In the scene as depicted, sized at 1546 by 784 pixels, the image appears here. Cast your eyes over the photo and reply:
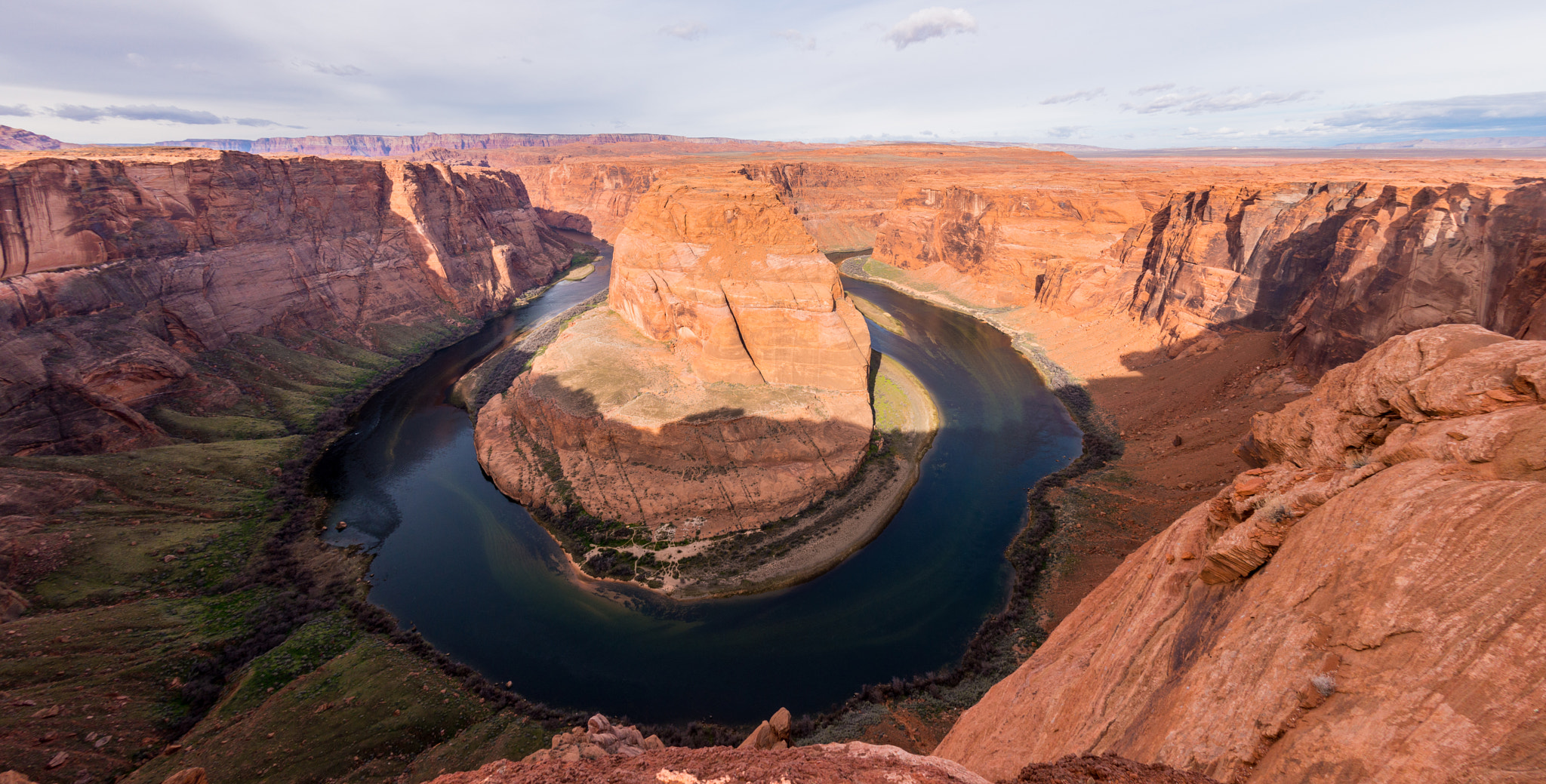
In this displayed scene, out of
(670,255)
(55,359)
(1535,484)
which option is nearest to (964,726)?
(1535,484)

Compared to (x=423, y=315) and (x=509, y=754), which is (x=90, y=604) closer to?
(x=509, y=754)

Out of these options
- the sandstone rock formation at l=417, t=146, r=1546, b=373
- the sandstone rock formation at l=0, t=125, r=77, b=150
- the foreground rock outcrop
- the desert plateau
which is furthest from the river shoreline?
the sandstone rock formation at l=0, t=125, r=77, b=150

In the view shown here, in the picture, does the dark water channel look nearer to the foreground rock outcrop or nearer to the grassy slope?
the grassy slope

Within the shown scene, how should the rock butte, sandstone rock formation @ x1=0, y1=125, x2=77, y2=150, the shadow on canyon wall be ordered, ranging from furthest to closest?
sandstone rock formation @ x1=0, y1=125, x2=77, y2=150 → the rock butte → the shadow on canyon wall

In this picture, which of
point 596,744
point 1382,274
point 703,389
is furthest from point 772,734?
point 1382,274

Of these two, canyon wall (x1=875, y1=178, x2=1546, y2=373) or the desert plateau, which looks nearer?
the desert plateau
